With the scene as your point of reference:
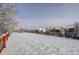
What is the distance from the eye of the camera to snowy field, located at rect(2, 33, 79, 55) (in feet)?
41.1

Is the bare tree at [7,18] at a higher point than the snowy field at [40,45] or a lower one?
higher

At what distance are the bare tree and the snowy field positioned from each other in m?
0.12

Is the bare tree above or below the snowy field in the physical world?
above

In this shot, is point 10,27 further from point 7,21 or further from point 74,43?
point 74,43

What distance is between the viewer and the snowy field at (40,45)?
1254cm

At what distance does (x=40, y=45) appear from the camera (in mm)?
12562

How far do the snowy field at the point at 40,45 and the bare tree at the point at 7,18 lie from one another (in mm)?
116

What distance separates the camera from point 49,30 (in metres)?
12.6

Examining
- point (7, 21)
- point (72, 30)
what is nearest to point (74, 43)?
point (72, 30)

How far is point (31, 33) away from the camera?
1259 cm

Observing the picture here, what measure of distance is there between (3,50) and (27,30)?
16.7 inches

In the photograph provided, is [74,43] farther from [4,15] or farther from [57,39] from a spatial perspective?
[4,15]

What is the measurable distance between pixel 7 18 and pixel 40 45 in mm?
575

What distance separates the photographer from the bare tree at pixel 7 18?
12531mm
